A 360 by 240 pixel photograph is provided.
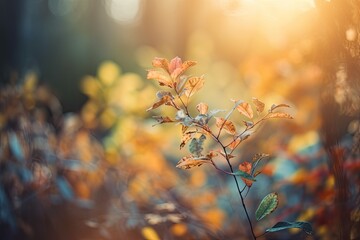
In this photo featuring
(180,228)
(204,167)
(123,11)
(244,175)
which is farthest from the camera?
(123,11)

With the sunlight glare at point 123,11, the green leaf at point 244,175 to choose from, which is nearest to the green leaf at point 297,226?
the green leaf at point 244,175

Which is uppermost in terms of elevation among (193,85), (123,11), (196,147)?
(123,11)

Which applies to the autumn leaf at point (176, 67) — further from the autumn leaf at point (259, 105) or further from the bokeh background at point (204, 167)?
the bokeh background at point (204, 167)

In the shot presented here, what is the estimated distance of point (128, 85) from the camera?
2.95 metres

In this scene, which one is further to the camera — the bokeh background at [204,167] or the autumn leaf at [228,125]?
the bokeh background at [204,167]

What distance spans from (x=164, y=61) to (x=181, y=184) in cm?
183

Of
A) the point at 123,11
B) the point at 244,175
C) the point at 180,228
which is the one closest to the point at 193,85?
the point at 244,175

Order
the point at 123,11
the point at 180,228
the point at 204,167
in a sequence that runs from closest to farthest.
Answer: the point at 180,228 < the point at 204,167 < the point at 123,11

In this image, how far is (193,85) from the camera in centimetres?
106

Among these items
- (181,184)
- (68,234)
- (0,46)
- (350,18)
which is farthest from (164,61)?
(0,46)

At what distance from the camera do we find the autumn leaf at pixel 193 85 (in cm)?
106

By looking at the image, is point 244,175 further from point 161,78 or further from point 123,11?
point 123,11

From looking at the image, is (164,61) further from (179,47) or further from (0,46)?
(179,47)

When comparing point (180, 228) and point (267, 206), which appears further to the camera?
point (180, 228)
